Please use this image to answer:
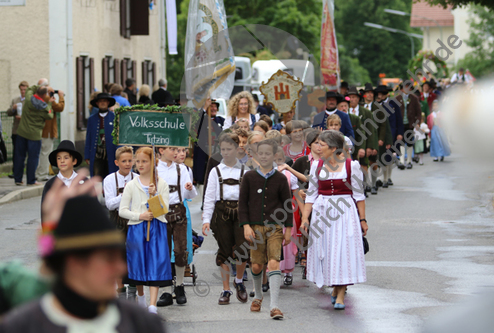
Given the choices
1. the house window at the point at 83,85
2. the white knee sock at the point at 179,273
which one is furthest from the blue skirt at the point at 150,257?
the house window at the point at 83,85

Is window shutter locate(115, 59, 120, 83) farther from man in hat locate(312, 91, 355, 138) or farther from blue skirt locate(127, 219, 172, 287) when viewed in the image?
blue skirt locate(127, 219, 172, 287)

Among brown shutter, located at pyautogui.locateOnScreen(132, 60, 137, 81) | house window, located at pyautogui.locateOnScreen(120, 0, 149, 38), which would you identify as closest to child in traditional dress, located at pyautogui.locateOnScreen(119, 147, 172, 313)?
house window, located at pyautogui.locateOnScreen(120, 0, 149, 38)

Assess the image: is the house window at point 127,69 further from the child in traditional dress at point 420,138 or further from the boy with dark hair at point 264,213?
the boy with dark hair at point 264,213

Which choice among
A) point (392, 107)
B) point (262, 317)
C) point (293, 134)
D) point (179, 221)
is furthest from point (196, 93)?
point (392, 107)

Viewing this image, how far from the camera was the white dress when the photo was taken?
7.02 m

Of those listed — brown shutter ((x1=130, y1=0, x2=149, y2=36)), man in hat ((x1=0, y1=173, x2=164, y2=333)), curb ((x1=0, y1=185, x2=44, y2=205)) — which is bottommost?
curb ((x1=0, y1=185, x2=44, y2=205))

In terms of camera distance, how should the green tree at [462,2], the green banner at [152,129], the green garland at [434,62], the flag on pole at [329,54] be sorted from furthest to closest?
the green garland at [434,62]
the green tree at [462,2]
the flag on pole at [329,54]
the green banner at [152,129]

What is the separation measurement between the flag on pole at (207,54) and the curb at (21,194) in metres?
4.99

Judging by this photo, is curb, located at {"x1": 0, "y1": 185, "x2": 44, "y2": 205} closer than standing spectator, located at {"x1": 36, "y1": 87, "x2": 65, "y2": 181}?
Yes

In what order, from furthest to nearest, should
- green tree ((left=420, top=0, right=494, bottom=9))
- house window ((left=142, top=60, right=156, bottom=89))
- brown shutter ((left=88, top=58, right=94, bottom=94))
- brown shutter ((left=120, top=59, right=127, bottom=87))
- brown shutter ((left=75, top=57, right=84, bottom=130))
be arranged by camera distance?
house window ((left=142, top=60, right=156, bottom=89)) < brown shutter ((left=120, top=59, right=127, bottom=87)) < brown shutter ((left=88, top=58, right=94, bottom=94)) < brown shutter ((left=75, top=57, right=84, bottom=130)) < green tree ((left=420, top=0, right=494, bottom=9))

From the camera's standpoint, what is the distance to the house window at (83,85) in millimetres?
22359

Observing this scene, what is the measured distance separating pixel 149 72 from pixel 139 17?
12.5ft

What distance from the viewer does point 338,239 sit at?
7.07 metres

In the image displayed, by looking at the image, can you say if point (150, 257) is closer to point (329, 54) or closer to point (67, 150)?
point (67, 150)
